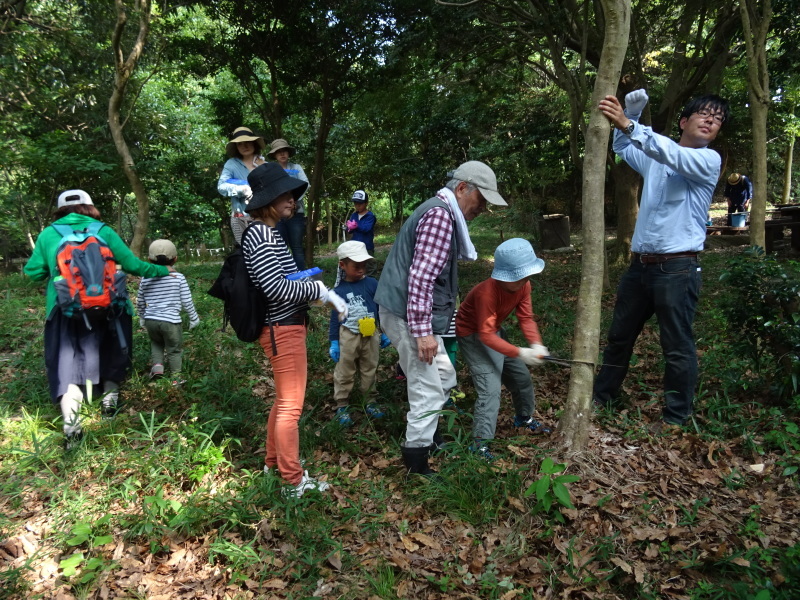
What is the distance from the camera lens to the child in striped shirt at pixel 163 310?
16.0 ft

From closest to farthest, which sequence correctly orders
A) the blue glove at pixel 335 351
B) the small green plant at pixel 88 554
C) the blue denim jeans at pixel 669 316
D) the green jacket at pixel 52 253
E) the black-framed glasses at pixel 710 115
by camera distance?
the small green plant at pixel 88 554
the black-framed glasses at pixel 710 115
the blue denim jeans at pixel 669 316
the green jacket at pixel 52 253
the blue glove at pixel 335 351

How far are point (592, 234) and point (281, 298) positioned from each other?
194cm

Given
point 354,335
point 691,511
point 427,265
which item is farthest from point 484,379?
point 691,511

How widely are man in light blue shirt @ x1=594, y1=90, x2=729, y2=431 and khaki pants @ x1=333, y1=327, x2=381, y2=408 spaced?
6.77ft

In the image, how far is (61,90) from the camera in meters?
10.4

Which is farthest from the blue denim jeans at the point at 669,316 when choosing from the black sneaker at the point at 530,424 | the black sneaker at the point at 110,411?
the black sneaker at the point at 110,411

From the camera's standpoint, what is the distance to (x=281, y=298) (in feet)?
9.75

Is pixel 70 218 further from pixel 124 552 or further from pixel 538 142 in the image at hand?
pixel 538 142

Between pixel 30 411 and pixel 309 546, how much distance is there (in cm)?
314

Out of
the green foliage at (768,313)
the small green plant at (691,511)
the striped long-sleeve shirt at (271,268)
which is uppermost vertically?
the striped long-sleeve shirt at (271,268)

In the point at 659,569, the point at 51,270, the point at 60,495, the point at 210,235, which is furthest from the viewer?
the point at 210,235

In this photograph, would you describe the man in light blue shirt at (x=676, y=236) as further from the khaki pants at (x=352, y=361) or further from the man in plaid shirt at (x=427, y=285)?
the khaki pants at (x=352, y=361)

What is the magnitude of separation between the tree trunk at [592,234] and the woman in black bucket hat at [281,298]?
154cm

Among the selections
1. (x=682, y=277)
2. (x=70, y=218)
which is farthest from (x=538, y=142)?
(x=70, y=218)
